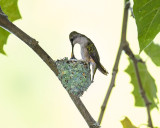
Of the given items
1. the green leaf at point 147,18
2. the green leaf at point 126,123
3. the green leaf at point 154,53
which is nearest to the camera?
the green leaf at point 147,18

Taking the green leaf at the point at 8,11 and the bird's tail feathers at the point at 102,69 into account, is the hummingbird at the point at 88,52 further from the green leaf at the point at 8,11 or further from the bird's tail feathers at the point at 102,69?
the green leaf at the point at 8,11

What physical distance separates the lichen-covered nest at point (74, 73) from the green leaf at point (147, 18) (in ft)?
6.99

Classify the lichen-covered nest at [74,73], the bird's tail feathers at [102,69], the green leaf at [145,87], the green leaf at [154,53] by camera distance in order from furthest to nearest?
the green leaf at [145,87], the bird's tail feathers at [102,69], the green leaf at [154,53], the lichen-covered nest at [74,73]

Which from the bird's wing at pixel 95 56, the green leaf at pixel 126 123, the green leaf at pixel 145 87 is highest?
the bird's wing at pixel 95 56

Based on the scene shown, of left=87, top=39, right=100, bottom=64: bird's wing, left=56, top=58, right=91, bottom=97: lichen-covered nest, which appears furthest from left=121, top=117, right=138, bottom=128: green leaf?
left=87, top=39, right=100, bottom=64: bird's wing

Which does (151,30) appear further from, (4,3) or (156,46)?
(156,46)

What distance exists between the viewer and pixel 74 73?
4.73 metres

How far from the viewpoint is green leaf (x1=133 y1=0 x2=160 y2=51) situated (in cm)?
219

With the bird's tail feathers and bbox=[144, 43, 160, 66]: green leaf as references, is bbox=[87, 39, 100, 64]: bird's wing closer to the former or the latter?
→ the bird's tail feathers

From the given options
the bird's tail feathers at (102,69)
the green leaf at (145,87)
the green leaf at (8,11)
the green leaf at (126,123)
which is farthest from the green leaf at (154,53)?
the green leaf at (8,11)

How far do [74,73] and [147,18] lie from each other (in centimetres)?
257

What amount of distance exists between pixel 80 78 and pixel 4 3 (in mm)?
1803

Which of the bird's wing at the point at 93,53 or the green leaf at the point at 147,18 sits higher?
the bird's wing at the point at 93,53

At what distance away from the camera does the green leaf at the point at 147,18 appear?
2.19m
